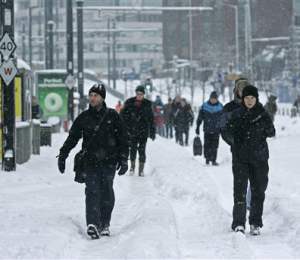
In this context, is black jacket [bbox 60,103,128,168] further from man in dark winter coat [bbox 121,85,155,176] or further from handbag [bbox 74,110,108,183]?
man in dark winter coat [bbox 121,85,155,176]

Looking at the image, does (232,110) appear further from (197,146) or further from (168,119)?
(168,119)

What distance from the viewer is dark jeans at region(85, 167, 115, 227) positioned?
10.6m

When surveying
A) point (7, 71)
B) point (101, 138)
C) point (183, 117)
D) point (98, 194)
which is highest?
point (7, 71)

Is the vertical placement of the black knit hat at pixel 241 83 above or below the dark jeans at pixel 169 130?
above

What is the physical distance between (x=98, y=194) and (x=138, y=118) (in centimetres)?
788

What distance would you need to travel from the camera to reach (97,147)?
34.6 feet

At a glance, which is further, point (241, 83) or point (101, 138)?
point (241, 83)

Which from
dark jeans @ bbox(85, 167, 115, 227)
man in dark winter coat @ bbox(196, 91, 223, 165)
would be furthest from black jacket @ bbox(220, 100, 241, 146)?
man in dark winter coat @ bbox(196, 91, 223, 165)

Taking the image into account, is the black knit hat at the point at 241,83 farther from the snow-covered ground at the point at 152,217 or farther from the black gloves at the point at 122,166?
the black gloves at the point at 122,166

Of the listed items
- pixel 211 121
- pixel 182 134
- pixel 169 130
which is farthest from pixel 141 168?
pixel 169 130

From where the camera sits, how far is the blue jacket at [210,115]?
20812mm

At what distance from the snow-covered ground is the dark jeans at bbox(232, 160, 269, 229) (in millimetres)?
239

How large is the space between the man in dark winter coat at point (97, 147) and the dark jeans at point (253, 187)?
1269mm

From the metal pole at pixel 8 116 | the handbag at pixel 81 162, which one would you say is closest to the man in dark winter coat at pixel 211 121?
the metal pole at pixel 8 116
